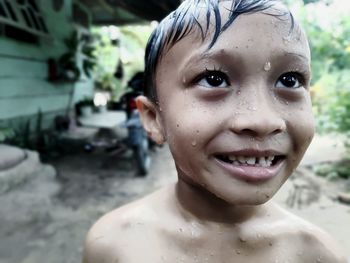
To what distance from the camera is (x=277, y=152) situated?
881 mm

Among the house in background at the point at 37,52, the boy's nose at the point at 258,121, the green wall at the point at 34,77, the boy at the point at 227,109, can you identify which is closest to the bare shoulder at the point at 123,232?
the boy at the point at 227,109

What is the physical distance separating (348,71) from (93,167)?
3936mm

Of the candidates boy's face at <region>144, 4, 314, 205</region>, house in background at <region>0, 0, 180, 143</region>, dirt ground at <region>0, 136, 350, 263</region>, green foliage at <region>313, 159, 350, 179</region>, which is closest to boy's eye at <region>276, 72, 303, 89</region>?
boy's face at <region>144, 4, 314, 205</region>

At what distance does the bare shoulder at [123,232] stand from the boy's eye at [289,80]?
566 millimetres

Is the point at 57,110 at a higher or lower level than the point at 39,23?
lower

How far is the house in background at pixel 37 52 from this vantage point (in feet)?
16.7

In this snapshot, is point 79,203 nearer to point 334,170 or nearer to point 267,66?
point 267,66

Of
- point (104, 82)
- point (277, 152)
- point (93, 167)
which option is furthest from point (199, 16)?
point (104, 82)

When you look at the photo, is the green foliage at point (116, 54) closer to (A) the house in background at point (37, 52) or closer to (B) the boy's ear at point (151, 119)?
(A) the house in background at point (37, 52)

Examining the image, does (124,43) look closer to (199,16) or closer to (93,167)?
(93,167)

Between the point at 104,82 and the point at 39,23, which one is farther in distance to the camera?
the point at 104,82

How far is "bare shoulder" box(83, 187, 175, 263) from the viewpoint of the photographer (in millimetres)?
1102

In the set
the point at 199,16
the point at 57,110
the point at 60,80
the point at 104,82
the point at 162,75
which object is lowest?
the point at 104,82

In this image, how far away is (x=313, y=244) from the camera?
1143mm
